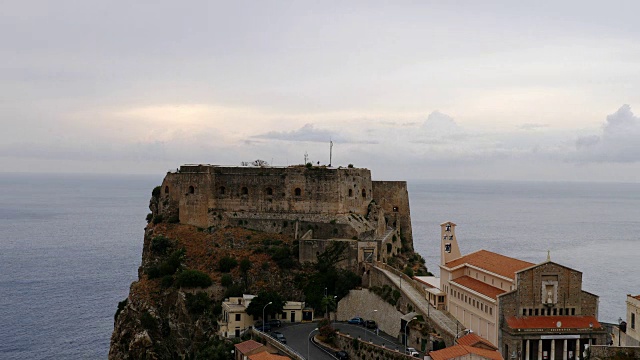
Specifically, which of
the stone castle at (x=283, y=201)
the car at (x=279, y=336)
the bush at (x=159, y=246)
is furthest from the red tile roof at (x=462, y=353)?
the bush at (x=159, y=246)

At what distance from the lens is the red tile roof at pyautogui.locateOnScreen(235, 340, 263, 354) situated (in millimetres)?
51162

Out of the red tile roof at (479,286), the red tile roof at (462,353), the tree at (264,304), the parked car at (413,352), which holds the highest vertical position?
the red tile roof at (479,286)

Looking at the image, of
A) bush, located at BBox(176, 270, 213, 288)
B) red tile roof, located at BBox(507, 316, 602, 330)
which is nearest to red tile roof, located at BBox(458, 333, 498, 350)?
red tile roof, located at BBox(507, 316, 602, 330)

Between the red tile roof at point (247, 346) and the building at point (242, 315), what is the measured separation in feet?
20.8

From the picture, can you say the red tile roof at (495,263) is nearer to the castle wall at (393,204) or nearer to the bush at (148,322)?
the castle wall at (393,204)

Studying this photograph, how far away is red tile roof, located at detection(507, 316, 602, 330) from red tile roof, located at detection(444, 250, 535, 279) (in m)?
3.01

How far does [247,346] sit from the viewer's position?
52000 millimetres

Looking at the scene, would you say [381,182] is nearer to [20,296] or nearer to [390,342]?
[390,342]

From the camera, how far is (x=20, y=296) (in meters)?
97.7

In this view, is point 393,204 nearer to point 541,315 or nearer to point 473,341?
point 541,315

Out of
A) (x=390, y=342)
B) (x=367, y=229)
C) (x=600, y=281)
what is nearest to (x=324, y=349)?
(x=390, y=342)

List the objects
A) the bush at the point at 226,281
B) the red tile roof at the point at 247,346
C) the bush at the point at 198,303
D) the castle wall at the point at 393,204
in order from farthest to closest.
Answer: the castle wall at the point at 393,204 < the bush at the point at 226,281 < the bush at the point at 198,303 < the red tile roof at the point at 247,346

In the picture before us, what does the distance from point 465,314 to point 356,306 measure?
42.8 feet

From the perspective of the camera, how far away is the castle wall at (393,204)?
7975 cm
